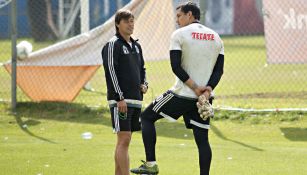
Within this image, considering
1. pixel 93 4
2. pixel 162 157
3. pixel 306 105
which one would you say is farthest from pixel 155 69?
pixel 93 4

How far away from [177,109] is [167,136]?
3142mm

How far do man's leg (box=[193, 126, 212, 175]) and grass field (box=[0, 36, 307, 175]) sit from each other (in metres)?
0.73

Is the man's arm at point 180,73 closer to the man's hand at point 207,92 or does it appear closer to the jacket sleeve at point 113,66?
the man's hand at point 207,92

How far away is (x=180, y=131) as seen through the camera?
11852mm

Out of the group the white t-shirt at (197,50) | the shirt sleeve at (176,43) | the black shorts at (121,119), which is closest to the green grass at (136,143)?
the black shorts at (121,119)

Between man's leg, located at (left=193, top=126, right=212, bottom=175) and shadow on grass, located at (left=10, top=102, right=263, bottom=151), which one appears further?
shadow on grass, located at (left=10, top=102, right=263, bottom=151)

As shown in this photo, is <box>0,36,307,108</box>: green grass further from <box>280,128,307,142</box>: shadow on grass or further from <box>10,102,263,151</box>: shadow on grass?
<box>280,128,307,142</box>: shadow on grass

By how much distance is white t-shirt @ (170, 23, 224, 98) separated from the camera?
8141 millimetres

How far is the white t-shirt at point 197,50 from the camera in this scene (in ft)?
26.7

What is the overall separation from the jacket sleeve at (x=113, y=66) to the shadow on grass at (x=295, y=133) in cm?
392

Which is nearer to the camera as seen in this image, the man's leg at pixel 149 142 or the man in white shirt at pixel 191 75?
the man in white shirt at pixel 191 75

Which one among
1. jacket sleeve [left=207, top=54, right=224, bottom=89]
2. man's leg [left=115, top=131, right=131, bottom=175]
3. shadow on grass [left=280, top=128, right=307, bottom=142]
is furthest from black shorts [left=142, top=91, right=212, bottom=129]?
shadow on grass [left=280, top=128, right=307, bottom=142]

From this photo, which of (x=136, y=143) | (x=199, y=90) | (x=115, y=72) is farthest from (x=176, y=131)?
(x=115, y=72)

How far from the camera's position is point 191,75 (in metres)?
8.25
